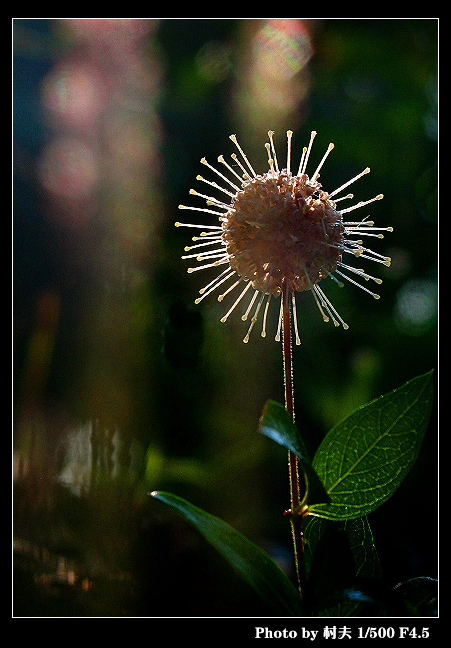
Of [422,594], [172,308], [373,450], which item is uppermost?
[172,308]

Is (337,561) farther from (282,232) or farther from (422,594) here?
(282,232)

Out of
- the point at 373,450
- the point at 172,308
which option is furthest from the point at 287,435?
the point at 172,308

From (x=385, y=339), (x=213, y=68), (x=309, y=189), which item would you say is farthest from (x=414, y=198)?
(x=309, y=189)

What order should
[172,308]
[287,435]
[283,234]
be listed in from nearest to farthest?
1. [287,435]
2. [283,234]
3. [172,308]

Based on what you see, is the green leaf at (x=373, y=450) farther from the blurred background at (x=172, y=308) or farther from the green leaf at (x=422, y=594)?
the blurred background at (x=172, y=308)

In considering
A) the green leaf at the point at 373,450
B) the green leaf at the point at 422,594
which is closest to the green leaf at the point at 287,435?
the green leaf at the point at 373,450

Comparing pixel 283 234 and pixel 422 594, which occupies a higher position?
pixel 283 234
